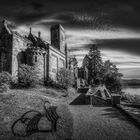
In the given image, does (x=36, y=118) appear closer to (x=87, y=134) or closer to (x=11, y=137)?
(x=11, y=137)

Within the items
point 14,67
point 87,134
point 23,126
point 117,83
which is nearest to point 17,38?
point 14,67

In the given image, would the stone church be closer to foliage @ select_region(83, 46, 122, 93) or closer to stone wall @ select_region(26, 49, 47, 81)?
stone wall @ select_region(26, 49, 47, 81)

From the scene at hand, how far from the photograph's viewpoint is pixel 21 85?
20.1 meters

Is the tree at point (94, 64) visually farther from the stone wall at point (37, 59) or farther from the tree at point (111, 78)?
the stone wall at point (37, 59)

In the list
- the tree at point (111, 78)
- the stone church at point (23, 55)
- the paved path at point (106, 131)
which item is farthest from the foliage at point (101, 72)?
the paved path at point (106, 131)

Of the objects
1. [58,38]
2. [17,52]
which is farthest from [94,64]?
[17,52]

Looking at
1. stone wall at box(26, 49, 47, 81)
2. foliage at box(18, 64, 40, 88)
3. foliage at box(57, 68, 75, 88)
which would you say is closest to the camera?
foliage at box(18, 64, 40, 88)

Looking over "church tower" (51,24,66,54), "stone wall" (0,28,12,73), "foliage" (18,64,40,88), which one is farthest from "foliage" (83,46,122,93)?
"stone wall" (0,28,12,73)

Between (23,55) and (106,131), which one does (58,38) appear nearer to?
(23,55)

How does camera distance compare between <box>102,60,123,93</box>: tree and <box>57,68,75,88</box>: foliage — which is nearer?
<box>57,68,75,88</box>: foliage

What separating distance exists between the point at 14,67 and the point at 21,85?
408 centimetres

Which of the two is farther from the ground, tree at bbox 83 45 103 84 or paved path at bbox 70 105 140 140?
tree at bbox 83 45 103 84

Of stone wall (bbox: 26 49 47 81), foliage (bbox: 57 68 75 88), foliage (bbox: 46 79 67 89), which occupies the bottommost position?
foliage (bbox: 46 79 67 89)

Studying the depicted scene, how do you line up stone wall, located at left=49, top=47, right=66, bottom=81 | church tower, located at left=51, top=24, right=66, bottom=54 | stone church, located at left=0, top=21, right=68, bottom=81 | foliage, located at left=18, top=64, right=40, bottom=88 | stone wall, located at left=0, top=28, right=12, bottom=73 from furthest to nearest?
church tower, located at left=51, top=24, right=66, bottom=54 < stone wall, located at left=49, top=47, right=66, bottom=81 < stone church, located at left=0, top=21, right=68, bottom=81 < stone wall, located at left=0, top=28, right=12, bottom=73 < foliage, located at left=18, top=64, right=40, bottom=88
